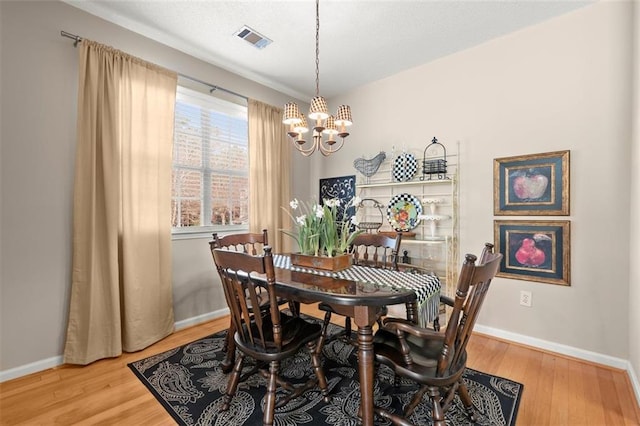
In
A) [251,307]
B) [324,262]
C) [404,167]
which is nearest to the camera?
[324,262]

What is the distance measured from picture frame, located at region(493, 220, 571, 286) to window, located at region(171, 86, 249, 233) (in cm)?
273

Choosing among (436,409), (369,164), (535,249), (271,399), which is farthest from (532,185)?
(271,399)

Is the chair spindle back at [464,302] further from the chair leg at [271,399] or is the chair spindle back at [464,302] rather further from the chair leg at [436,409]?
the chair leg at [271,399]

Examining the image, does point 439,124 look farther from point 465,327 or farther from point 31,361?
point 31,361

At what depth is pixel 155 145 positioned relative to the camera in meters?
2.64

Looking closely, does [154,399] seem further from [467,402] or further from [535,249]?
[535,249]

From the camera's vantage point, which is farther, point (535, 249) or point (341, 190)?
point (341, 190)

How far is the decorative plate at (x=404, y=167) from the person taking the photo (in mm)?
3250

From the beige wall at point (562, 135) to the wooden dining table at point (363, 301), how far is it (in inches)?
72.2

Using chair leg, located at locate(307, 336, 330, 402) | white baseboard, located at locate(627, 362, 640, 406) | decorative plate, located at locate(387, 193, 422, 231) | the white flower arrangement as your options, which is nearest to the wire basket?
decorative plate, located at locate(387, 193, 422, 231)

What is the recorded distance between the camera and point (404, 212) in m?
3.32

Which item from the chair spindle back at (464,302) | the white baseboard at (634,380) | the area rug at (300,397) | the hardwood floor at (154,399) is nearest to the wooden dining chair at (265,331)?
the area rug at (300,397)

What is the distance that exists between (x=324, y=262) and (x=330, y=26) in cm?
205

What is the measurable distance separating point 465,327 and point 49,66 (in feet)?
10.5
